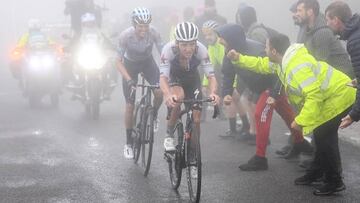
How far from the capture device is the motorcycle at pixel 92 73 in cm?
1182

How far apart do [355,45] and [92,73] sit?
276 inches

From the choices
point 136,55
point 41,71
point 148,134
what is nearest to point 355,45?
point 148,134

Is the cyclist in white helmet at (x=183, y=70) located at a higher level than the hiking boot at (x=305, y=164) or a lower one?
higher

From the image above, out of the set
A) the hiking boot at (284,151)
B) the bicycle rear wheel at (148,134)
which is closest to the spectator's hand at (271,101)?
the hiking boot at (284,151)

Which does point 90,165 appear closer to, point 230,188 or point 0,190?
point 0,190

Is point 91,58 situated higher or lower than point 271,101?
lower

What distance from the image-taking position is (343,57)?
7.73 m

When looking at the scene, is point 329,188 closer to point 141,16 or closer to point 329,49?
point 329,49

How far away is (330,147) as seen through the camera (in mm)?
6535

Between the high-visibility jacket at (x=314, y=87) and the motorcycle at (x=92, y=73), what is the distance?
5970 millimetres

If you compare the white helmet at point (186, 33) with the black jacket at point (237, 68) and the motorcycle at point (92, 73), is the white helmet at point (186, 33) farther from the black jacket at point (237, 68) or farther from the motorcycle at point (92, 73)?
the motorcycle at point (92, 73)

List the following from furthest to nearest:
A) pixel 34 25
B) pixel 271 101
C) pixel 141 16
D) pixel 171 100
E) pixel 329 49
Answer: pixel 34 25, pixel 141 16, pixel 329 49, pixel 271 101, pixel 171 100

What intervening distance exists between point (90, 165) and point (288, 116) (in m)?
2.83

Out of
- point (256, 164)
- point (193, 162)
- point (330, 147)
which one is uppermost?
point (330, 147)
